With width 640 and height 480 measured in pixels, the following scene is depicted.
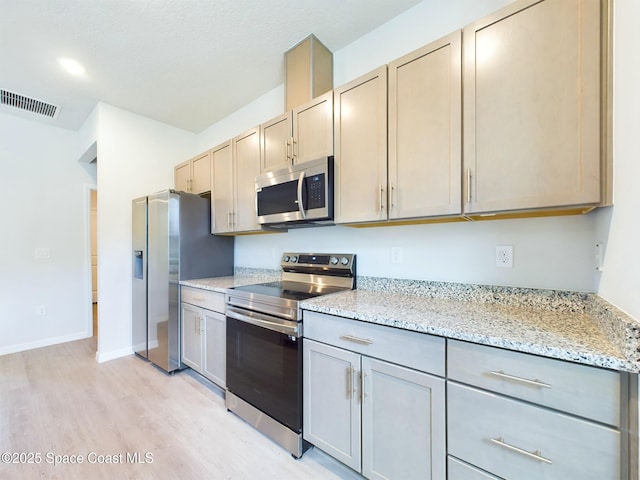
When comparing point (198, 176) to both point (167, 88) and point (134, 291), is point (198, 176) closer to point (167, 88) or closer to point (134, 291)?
point (167, 88)

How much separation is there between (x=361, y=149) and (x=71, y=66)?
2676 millimetres

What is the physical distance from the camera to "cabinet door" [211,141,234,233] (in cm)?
268

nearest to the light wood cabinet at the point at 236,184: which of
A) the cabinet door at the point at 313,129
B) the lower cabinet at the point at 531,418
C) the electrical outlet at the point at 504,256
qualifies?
the cabinet door at the point at 313,129

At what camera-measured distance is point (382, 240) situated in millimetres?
1987

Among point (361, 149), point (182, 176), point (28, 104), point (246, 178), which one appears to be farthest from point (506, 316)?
point (28, 104)

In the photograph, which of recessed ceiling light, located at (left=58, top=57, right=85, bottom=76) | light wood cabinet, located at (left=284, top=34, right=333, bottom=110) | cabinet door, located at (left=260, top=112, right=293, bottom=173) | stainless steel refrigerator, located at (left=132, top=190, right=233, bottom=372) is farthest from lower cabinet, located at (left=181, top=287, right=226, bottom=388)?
recessed ceiling light, located at (left=58, top=57, right=85, bottom=76)

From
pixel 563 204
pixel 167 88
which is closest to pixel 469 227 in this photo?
pixel 563 204

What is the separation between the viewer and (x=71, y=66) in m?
2.41

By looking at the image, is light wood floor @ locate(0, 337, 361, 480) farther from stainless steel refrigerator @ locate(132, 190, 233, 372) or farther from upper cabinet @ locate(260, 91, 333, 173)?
upper cabinet @ locate(260, 91, 333, 173)

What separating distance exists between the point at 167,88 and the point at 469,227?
2992mm

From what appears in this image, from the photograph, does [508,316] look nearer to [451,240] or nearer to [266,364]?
[451,240]

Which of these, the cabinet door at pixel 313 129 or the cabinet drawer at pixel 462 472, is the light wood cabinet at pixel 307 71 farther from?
the cabinet drawer at pixel 462 472

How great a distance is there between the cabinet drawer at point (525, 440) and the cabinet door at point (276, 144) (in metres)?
1.80

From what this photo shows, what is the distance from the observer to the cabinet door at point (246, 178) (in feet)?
7.94
